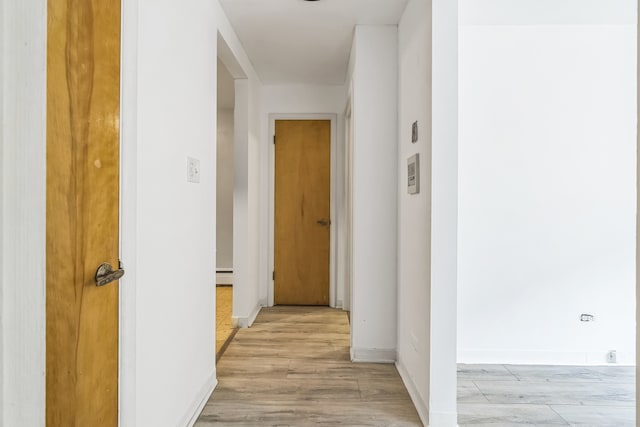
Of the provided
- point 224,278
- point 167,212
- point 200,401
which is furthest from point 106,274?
point 224,278

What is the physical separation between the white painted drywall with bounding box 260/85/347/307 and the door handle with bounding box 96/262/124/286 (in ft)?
10.9

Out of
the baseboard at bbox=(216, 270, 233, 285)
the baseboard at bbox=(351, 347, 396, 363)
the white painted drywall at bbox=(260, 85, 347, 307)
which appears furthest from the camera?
the baseboard at bbox=(216, 270, 233, 285)

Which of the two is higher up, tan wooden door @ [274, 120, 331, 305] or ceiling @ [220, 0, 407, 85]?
ceiling @ [220, 0, 407, 85]

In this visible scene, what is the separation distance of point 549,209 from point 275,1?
2.40m

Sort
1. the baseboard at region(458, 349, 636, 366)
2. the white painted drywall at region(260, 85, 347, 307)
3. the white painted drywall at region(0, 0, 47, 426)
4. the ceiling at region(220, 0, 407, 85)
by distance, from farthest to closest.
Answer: the white painted drywall at region(260, 85, 347, 307) → the baseboard at region(458, 349, 636, 366) → the ceiling at region(220, 0, 407, 85) → the white painted drywall at region(0, 0, 47, 426)

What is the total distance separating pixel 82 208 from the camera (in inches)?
45.8

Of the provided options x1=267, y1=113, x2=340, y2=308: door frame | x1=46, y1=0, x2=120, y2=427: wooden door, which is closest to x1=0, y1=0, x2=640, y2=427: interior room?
x1=46, y1=0, x2=120, y2=427: wooden door

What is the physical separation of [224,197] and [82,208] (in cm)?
492

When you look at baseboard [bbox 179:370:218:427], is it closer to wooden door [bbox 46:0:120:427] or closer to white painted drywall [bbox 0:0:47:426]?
wooden door [bbox 46:0:120:427]

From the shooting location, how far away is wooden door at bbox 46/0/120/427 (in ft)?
3.41

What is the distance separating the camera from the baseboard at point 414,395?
209 centimetres

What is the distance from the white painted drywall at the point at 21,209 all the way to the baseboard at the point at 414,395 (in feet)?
6.20

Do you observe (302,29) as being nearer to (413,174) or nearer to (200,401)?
(413,174)

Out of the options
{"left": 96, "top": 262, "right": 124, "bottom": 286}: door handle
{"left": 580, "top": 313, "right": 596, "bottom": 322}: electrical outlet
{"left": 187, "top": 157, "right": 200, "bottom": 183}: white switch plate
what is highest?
{"left": 187, "top": 157, "right": 200, "bottom": 183}: white switch plate
